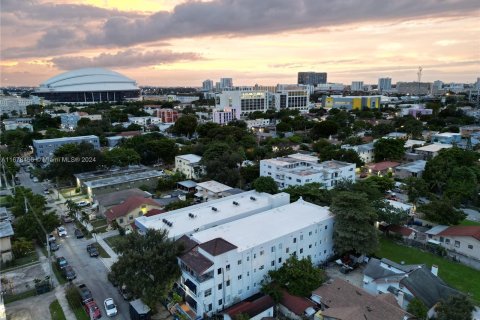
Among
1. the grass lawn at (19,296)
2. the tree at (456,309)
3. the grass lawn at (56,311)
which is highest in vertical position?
the tree at (456,309)

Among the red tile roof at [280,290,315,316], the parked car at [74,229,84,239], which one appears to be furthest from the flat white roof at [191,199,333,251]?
the parked car at [74,229,84,239]

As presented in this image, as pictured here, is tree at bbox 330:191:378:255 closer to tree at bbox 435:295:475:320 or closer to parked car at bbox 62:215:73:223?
tree at bbox 435:295:475:320

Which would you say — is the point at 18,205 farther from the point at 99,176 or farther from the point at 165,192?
the point at 165,192

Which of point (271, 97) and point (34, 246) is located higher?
point (271, 97)

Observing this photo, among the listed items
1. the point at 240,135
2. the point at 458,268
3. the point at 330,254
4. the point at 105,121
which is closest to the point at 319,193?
the point at 330,254

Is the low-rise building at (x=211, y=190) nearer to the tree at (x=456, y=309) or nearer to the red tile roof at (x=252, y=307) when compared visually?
the red tile roof at (x=252, y=307)

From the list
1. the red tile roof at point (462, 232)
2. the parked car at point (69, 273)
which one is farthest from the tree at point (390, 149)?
the parked car at point (69, 273)
